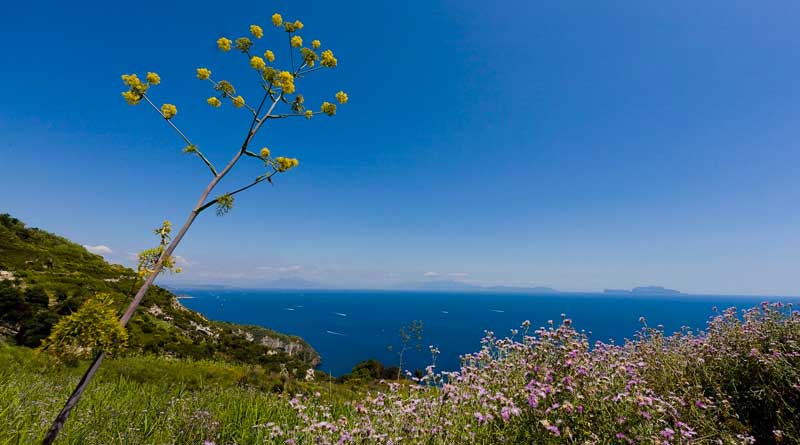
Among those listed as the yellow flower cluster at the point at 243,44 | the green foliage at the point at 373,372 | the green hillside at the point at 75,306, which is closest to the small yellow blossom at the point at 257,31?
the yellow flower cluster at the point at 243,44

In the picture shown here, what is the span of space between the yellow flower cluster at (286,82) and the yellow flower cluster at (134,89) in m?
0.93

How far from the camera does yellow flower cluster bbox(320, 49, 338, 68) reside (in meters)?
2.85

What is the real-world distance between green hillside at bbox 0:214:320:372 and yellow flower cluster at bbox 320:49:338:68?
1568 centimetres

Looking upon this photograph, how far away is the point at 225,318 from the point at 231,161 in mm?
174989

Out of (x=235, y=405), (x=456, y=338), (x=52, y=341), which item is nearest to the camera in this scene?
(x=52, y=341)

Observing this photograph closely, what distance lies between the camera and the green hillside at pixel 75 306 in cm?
1542

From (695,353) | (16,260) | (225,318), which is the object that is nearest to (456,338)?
(16,260)

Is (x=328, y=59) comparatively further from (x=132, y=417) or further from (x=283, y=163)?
(x=132, y=417)

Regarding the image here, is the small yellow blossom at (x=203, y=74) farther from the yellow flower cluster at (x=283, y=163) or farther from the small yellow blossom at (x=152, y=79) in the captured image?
the yellow flower cluster at (x=283, y=163)

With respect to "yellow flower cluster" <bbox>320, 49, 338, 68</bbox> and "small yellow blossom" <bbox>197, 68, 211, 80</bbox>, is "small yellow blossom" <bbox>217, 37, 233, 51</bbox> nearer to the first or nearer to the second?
"small yellow blossom" <bbox>197, 68, 211, 80</bbox>

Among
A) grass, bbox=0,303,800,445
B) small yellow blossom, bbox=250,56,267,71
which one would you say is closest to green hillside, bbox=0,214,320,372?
grass, bbox=0,303,800,445

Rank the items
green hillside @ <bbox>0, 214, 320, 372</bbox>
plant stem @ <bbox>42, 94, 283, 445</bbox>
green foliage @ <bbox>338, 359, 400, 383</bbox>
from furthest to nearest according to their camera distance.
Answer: green foliage @ <bbox>338, 359, 400, 383</bbox> < green hillside @ <bbox>0, 214, 320, 372</bbox> < plant stem @ <bbox>42, 94, 283, 445</bbox>

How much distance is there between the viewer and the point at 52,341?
76.2 inches

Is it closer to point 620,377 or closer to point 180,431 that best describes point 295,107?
point 180,431
